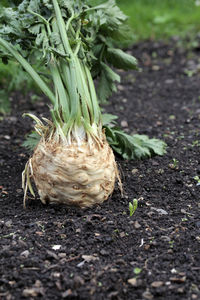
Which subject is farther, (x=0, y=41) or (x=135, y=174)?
(x=135, y=174)

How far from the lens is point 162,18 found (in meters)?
7.67

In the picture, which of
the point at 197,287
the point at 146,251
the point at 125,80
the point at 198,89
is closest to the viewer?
the point at 197,287

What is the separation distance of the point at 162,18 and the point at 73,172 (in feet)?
17.2

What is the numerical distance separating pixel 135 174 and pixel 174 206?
1.79 feet

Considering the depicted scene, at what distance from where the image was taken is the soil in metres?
2.47

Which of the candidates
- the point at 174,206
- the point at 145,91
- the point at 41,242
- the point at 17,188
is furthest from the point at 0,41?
the point at 145,91

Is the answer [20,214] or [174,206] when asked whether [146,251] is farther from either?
[20,214]

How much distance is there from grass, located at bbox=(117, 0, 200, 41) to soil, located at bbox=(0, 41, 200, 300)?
126 inches

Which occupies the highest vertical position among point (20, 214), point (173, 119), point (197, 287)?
point (173, 119)

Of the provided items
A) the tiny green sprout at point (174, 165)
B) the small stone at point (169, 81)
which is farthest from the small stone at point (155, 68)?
→ the tiny green sprout at point (174, 165)

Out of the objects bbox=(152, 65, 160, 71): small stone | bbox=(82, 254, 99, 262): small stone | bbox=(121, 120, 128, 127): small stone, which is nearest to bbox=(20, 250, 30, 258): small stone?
bbox=(82, 254, 99, 262): small stone

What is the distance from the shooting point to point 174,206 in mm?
3287

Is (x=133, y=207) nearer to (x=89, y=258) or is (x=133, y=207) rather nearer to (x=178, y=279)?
(x=89, y=258)

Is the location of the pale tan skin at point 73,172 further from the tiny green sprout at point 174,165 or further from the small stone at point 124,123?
the small stone at point 124,123
